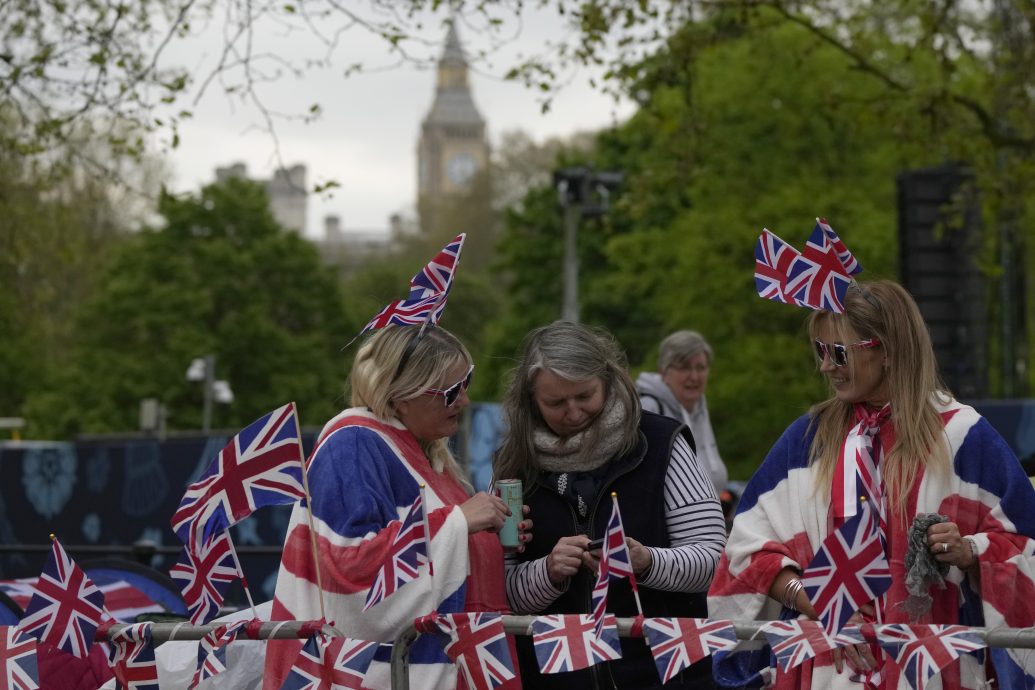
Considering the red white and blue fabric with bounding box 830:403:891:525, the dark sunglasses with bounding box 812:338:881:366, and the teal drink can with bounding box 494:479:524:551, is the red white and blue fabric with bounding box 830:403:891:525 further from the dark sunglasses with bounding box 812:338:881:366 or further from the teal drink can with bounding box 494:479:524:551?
the teal drink can with bounding box 494:479:524:551

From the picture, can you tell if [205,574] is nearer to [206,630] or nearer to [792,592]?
[206,630]

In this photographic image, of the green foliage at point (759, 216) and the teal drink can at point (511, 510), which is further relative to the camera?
the green foliage at point (759, 216)

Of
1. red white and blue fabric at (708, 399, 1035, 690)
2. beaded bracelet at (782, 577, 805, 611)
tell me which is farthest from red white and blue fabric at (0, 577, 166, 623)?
beaded bracelet at (782, 577, 805, 611)

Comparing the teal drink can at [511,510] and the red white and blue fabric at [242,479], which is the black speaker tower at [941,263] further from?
the red white and blue fabric at [242,479]

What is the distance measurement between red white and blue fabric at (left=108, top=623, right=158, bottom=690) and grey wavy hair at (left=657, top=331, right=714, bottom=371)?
4.06 metres

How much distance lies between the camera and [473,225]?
2808 inches

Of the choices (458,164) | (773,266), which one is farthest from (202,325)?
(458,164)

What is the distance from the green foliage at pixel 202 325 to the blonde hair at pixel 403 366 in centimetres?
3530

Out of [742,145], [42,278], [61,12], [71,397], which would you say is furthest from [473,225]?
[61,12]

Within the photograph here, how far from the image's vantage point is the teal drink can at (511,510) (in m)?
4.17

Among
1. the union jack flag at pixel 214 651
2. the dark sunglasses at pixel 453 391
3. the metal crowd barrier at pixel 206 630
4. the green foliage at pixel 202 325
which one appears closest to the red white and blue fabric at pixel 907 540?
the dark sunglasses at pixel 453 391

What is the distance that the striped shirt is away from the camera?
4.20 meters

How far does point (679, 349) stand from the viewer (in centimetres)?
787

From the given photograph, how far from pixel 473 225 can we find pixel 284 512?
192 ft
